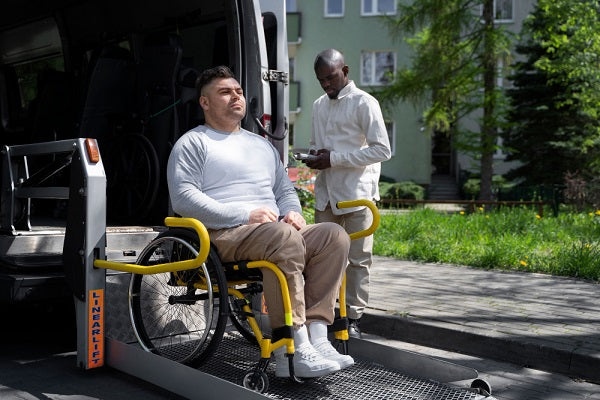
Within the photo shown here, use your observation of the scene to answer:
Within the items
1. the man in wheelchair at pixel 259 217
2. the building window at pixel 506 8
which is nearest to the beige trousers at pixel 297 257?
the man in wheelchair at pixel 259 217

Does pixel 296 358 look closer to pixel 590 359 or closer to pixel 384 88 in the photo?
pixel 590 359

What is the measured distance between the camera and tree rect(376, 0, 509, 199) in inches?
729

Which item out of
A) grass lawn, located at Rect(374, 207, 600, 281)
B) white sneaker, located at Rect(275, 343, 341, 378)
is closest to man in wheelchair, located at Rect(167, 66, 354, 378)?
white sneaker, located at Rect(275, 343, 341, 378)

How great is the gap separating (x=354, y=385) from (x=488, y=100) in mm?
17549

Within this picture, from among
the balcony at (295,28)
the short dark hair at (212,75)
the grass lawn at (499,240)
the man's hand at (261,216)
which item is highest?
the balcony at (295,28)

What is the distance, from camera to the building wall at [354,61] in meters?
30.9

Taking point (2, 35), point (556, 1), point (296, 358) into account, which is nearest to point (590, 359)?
point (296, 358)

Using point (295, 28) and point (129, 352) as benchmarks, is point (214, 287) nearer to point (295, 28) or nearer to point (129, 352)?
point (129, 352)

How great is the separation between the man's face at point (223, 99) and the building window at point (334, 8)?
2841 centimetres

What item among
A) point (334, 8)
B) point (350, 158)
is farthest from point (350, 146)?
point (334, 8)

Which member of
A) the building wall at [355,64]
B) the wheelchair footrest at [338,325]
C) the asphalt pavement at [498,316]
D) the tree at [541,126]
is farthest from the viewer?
the building wall at [355,64]

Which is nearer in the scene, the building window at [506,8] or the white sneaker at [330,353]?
the white sneaker at [330,353]

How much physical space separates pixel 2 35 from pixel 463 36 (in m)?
13.7

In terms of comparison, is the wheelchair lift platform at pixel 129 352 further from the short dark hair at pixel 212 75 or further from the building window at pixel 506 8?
the building window at pixel 506 8
